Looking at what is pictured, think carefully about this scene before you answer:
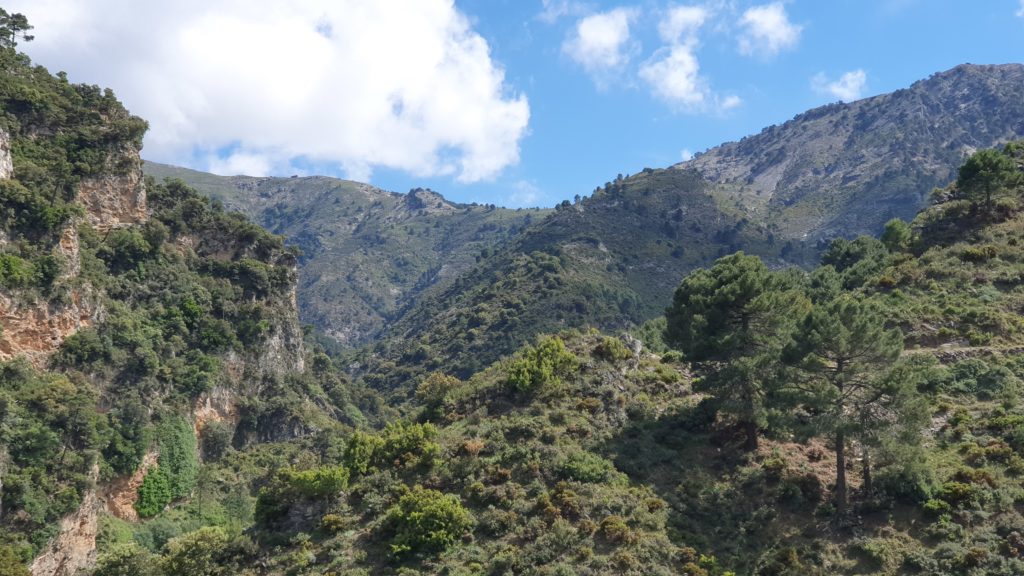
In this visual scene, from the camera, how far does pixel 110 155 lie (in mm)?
73188

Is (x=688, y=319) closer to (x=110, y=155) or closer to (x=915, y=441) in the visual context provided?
(x=915, y=441)

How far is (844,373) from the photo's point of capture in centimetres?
3072

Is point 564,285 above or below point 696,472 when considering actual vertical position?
above

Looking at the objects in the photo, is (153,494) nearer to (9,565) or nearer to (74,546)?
(74,546)

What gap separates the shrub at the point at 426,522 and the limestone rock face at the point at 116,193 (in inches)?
2469

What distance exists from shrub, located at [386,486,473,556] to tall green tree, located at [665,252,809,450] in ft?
54.2

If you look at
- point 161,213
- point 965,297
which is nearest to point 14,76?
point 161,213

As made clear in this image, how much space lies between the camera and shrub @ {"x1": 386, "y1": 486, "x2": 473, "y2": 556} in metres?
28.8

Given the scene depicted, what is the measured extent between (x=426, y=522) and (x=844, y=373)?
2228cm

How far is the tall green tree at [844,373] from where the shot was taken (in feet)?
94.9

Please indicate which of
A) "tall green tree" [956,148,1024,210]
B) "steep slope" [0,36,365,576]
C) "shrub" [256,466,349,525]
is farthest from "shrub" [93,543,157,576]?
"tall green tree" [956,148,1024,210]

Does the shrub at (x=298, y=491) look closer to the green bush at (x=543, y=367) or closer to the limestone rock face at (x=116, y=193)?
the green bush at (x=543, y=367)

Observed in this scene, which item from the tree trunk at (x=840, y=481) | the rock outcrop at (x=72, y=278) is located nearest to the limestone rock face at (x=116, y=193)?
the rock outcrop at (x=72, y=278)

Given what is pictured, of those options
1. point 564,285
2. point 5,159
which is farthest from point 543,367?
point 564,285
